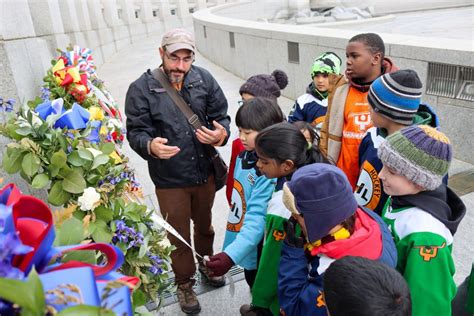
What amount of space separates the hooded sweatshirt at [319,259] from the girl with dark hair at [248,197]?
0.49 metres

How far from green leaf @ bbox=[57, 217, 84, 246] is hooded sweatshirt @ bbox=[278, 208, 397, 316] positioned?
93 centimetres

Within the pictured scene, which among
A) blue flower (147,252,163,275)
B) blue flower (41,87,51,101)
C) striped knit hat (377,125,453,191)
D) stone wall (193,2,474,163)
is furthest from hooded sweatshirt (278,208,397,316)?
stone wall (193,2,474,163)

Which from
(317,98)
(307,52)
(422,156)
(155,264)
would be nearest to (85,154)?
(155,264)

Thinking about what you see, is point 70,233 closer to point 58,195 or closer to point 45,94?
point 58,195

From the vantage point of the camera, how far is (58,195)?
72.2 inches

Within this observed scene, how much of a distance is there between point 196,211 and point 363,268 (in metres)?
2.08

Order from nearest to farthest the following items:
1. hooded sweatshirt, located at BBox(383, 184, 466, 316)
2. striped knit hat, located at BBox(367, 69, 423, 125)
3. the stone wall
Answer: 1. hooded sweatshirt, located at BBox(383, 184, 466, 316)
2. striped knit hat, located at BBox(367, 69, 423, 125)
3. the stone wall

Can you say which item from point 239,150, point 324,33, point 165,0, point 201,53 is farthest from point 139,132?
point 165,0

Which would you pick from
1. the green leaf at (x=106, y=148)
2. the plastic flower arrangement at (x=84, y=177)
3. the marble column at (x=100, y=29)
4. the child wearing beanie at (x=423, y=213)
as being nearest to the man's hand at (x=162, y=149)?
the plastic flower arrangement at (x=84, y=177)

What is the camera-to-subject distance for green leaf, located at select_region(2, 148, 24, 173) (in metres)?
1.81

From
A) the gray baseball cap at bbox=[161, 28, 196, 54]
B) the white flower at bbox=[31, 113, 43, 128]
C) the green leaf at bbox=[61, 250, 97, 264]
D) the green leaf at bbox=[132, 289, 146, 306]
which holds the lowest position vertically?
the green leaf at bbox=[132, 289, 146, 306]

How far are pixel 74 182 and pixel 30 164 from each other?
19 centimetres

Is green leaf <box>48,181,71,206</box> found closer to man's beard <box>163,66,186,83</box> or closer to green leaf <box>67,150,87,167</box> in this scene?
green leaf <box>67,150,87,167</box>

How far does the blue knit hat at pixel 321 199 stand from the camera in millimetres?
1605
